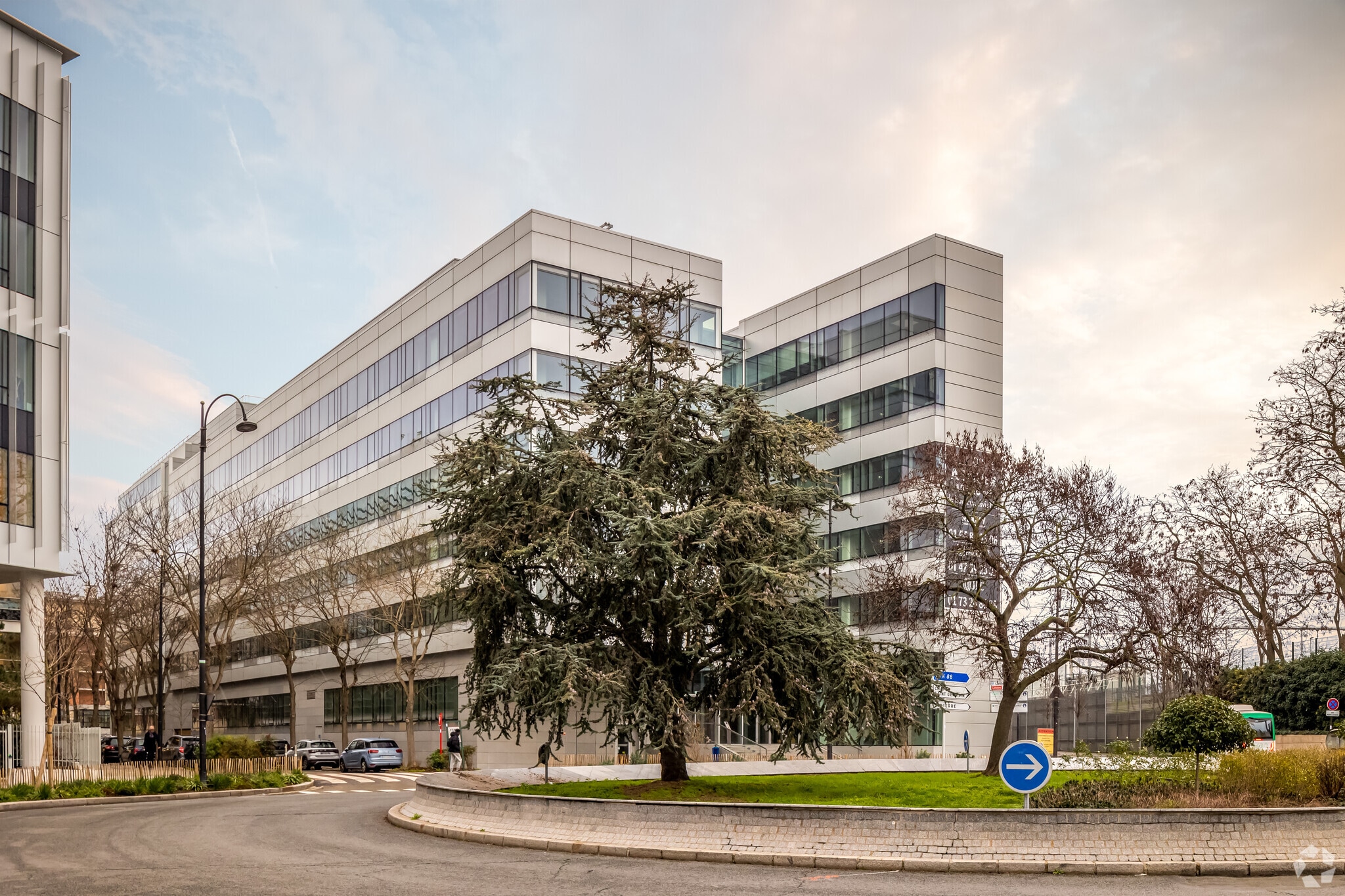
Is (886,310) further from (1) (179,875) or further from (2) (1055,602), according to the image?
(1) (179,875)

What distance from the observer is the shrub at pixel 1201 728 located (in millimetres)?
19422

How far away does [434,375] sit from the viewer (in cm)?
5294

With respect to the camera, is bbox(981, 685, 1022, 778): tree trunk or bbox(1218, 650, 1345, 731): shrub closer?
bbox(981, 685, 1022, 778): tree trunk

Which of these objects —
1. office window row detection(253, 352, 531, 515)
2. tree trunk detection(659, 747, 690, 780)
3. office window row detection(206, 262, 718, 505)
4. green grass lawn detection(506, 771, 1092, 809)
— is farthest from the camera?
office window row detection(253, 352, 531, 515)

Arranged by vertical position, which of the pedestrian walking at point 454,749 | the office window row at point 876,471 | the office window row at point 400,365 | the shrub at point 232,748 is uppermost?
→ the office window row at point 400,365

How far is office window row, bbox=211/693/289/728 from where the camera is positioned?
234 feet

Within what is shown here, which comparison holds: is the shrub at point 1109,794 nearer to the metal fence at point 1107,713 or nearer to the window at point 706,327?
the metal fence at point 1107,713

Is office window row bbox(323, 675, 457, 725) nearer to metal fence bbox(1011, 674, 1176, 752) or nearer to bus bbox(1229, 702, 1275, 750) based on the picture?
metal fence bbox(1011, 674, 1176, 752)

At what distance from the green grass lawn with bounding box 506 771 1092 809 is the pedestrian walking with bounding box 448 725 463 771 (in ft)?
49.6

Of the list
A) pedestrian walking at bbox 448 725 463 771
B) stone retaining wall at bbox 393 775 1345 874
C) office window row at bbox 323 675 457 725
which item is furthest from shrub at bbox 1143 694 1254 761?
office window row at bbox 323 675 457 725

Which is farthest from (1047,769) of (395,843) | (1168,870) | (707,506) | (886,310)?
(886,310)

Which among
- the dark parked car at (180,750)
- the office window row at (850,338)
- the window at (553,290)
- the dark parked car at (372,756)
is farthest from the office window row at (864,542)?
the dark parked car at (180,750)

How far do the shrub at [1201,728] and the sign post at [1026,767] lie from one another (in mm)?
5066

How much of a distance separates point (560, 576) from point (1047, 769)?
10.6m
